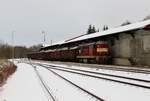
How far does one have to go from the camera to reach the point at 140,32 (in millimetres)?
→ 37219

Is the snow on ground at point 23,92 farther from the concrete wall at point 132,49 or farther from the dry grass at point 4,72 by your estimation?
the concrete wall at point 132,49

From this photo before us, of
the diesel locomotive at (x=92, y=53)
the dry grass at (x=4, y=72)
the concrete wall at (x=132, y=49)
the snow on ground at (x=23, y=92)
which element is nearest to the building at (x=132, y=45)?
the concrete wall at (x=132, y=49)

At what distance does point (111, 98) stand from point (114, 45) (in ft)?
115

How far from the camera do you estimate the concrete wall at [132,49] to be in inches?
1406

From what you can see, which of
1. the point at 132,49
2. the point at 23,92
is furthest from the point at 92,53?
the point at 23,92

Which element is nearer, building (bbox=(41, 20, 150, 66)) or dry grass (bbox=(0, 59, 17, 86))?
dry grass (bbox=(0, 59, 17, 86))

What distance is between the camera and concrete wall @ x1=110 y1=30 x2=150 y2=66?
1406 inches

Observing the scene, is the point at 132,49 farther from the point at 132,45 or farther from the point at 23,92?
the point at 23,92

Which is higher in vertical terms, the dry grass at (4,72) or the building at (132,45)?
the building at (132,45)

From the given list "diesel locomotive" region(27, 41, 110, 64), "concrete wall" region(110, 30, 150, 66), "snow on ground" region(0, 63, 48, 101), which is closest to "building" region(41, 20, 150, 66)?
"concrete wall" region(110, 30, 150, 66)

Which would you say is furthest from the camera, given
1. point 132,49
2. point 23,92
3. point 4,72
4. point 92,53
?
point 92,53

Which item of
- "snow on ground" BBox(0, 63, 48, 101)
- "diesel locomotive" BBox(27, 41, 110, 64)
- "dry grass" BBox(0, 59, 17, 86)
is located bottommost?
"snow on ground" BBox(0, 63, 48, 101)

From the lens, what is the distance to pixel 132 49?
3922 centimetres

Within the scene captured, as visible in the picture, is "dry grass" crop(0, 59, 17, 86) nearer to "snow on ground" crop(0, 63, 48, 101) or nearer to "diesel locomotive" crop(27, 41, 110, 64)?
"snow on ground" crop(0, 63, 48, 101)
